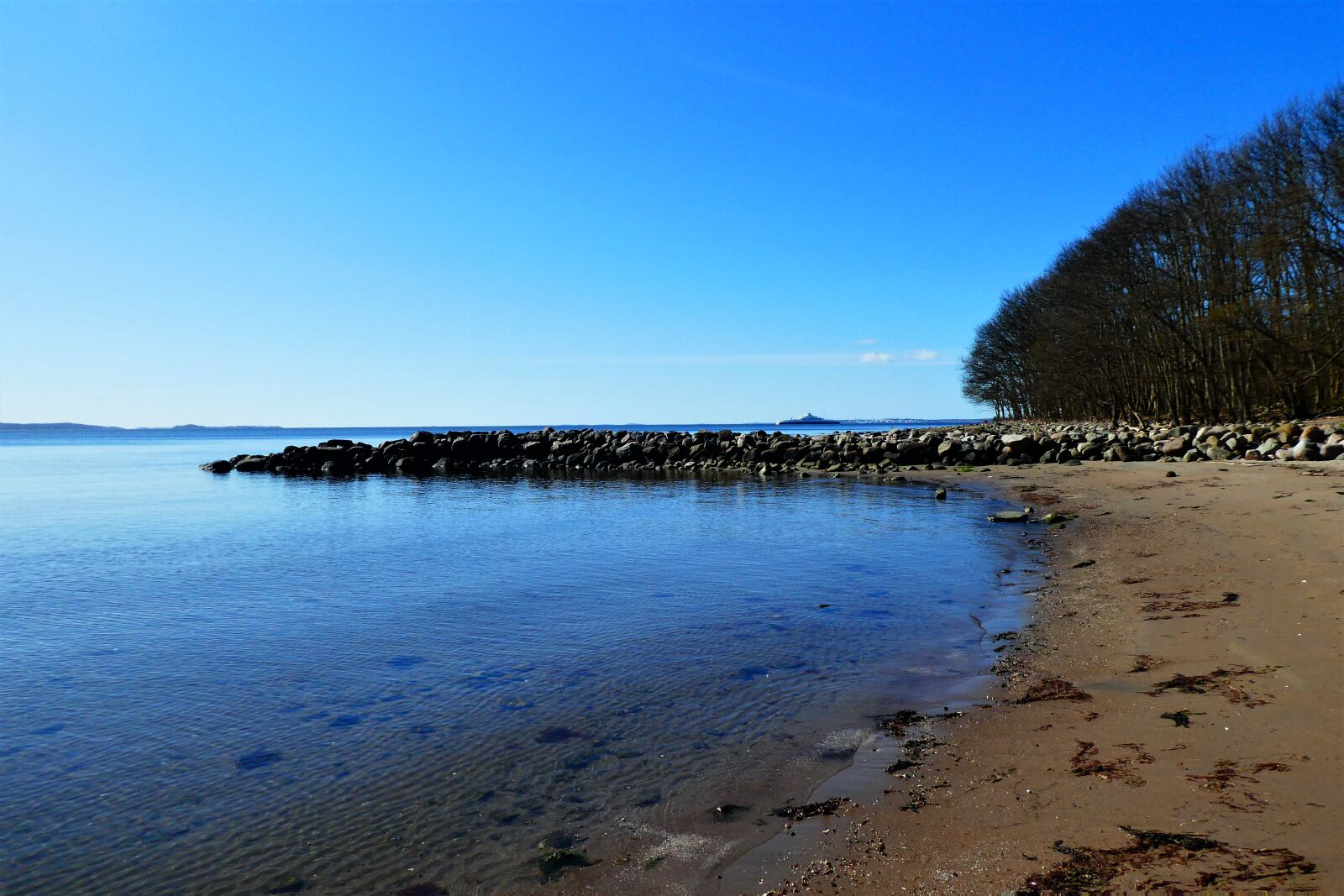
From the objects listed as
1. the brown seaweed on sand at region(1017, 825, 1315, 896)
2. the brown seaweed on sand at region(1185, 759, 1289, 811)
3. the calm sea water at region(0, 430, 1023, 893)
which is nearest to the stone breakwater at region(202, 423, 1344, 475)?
the calm sea water at region(0, 430, 1023, 893)

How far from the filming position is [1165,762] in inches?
154

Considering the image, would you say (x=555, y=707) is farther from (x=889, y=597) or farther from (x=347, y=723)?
(x=889, y=597)

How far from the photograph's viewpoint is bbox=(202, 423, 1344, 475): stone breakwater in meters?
22.0

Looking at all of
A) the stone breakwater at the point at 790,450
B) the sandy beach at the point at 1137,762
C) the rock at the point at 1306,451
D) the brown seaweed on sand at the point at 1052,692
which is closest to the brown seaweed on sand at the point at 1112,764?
the sandy beach at the point at 1137,762

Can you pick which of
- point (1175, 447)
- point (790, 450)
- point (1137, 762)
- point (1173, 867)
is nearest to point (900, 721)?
point (1137, 762)

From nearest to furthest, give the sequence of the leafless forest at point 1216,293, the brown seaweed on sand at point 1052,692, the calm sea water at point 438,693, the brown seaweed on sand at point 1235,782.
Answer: the brown seaweed on sand at point 1235,782 < the calm sea water at point 438,693 < the brown seaweed on sand at point 1052,692 < the leafless forest at point 1216,293

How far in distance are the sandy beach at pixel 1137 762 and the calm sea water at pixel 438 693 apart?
58 centimetres

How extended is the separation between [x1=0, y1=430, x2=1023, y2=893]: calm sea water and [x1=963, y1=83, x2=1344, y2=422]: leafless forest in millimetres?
16638

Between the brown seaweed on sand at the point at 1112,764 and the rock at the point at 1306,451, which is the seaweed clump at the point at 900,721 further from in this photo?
the rock at the point at 1306,451

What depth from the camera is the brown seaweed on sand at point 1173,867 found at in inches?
109

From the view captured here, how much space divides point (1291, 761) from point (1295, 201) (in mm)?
24600

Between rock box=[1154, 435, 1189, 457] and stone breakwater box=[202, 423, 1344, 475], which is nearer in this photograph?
stone breakwater box=[202, 423, 1344, 475]

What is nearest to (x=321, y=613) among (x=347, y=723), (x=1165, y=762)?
Result: (x=347, y=723)

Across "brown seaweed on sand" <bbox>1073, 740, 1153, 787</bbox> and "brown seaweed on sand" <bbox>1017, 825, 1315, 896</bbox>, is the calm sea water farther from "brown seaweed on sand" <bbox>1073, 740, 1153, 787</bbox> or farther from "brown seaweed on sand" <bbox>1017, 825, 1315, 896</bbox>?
"brown seaweed on sand" <bbox>1017, 825, 1315, 896</bbox>
